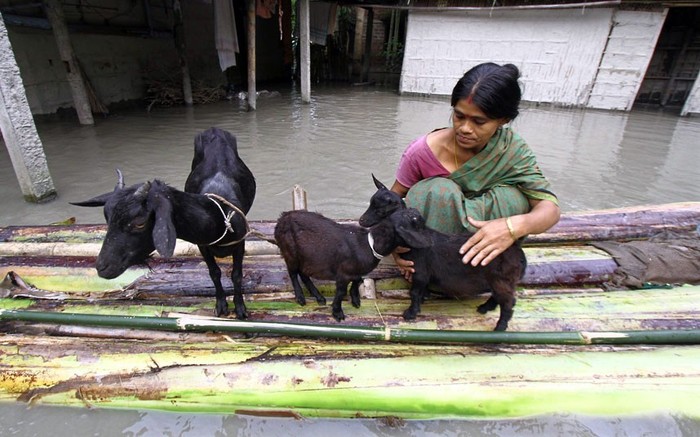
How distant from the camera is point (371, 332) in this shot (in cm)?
198

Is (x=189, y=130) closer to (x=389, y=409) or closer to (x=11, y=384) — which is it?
(x=11, y=384)

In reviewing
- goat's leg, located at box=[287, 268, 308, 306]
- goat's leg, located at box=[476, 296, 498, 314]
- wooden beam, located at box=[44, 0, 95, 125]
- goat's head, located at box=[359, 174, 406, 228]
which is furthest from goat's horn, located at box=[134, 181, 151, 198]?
wooden beam, located at box=[44, 0, 95, 125]

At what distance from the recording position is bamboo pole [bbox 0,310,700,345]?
6.31 ft

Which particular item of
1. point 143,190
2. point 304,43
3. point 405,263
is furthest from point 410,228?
point 304,43

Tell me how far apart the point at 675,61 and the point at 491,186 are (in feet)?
51.3

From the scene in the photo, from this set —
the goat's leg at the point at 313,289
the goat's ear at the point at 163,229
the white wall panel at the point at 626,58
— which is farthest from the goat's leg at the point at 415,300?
the white wall panel at the point at 626,58

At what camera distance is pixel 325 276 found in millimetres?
2391

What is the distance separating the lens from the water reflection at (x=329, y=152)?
5543 mm

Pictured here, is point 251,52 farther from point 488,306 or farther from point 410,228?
point 488,306

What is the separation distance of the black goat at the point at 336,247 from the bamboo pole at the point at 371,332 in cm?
38

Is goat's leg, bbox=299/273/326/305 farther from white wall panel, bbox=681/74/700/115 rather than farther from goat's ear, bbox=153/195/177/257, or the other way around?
white wall panel, bbox=681/74/700/115

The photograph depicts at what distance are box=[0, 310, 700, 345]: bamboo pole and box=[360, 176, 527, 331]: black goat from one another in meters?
0.27

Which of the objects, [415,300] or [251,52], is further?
[251,52]

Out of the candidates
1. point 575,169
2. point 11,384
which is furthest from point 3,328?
point 575,169
